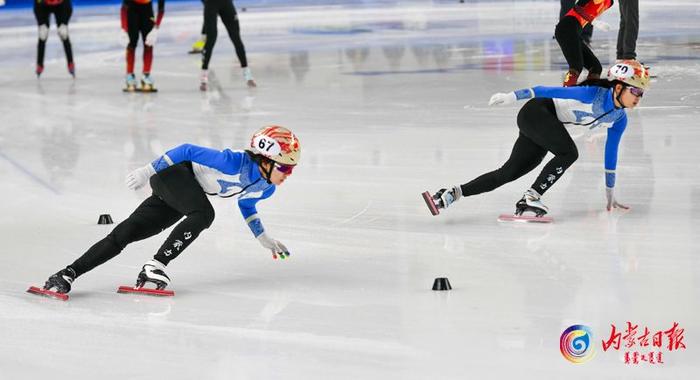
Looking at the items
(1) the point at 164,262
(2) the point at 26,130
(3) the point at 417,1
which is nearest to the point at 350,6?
(3) the point at 417,1

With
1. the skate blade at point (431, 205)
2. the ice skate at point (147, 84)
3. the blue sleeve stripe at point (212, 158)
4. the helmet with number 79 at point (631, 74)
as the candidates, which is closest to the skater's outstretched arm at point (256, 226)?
the blue sleeve stripe at point (212, 158)

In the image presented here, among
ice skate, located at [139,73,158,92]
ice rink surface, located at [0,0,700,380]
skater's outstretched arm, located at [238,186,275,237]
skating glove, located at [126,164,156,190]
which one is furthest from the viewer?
ice skate, located at [139,73,158,92]

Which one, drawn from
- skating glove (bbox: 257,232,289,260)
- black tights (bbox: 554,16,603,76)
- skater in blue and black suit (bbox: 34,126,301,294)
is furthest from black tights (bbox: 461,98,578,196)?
black tights (bbox: 554,16,603,76)

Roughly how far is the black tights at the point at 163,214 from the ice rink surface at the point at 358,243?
15cm

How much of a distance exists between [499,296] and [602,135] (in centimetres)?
383

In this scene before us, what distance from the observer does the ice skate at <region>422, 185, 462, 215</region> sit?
5602mm

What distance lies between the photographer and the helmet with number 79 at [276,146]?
4.19 metres

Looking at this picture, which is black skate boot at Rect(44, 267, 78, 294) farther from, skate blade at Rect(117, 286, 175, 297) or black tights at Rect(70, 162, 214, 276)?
skate blade at Rect(117, 286, 175, 297)

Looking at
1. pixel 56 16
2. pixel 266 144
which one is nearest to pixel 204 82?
pixel 56 16

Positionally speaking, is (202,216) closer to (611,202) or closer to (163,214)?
(163,214)

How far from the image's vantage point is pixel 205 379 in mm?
3334

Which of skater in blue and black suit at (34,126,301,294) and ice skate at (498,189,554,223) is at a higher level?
skater in blue and black suit at (34,126,301,294)

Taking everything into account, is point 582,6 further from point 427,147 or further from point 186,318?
point 186,318

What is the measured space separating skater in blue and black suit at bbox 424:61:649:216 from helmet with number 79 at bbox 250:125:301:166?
1.34 m
